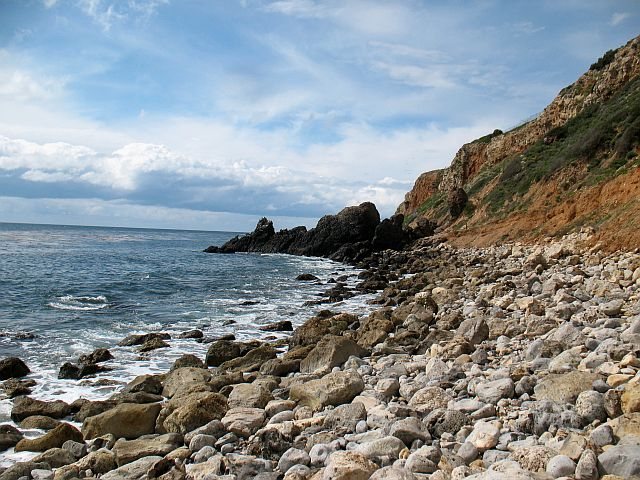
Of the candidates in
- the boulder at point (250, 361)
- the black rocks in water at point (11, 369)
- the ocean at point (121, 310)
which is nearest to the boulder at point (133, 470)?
the ocean at point (121, 310)

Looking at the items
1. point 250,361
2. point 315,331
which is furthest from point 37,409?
point 315,331

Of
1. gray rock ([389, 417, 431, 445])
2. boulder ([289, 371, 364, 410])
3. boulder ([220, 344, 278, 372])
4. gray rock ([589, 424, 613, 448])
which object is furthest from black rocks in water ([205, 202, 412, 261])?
gray rock ([589, 424, 613, 448])

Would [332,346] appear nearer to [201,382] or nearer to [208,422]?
[201,382]

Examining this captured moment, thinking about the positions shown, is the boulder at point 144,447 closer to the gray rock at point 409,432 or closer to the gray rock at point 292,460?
the gray rock at point 292,460

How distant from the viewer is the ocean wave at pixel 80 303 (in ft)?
71.4

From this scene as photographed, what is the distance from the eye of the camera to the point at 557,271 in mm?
16641

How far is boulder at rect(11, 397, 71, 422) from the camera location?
354 inches

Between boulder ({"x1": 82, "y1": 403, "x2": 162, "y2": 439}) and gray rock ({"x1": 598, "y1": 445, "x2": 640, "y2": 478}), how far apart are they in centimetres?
620

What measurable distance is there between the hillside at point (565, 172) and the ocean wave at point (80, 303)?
20834 mm

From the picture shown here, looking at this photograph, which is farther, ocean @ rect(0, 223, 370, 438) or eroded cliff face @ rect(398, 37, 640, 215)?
eroded cliff face @ rect(398, 37, 640, 215)

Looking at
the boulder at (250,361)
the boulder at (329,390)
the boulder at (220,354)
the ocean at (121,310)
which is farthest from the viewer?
the ocean at (121,310)

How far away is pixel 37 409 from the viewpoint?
9.04 m

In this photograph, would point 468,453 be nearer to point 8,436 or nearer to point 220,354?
point 8,436

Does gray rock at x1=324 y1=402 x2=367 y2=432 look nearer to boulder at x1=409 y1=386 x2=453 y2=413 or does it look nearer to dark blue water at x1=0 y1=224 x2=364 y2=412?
boulder at x1=409 y1=386 x2=453 y2=413
